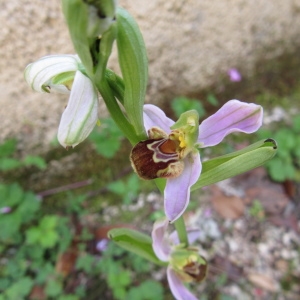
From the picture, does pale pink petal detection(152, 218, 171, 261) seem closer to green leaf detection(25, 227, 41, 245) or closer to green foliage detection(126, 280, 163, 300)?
green foliage detection(126, 280, 163, 300)

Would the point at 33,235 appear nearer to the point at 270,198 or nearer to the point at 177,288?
the point at 177,288

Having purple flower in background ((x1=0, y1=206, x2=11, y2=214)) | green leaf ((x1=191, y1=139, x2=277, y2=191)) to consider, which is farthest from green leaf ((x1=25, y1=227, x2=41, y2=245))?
green leaf ((x1=191, y1=139, x2=277, y2=191))

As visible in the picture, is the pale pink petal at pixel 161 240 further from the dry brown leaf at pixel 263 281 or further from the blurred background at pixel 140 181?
the dry brown leaf at pixel 263 281

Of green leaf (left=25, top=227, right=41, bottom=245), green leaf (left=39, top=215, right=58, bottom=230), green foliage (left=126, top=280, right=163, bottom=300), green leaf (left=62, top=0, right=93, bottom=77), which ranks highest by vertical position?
green leaf (left=62, top=0, right=93, bottom=77)

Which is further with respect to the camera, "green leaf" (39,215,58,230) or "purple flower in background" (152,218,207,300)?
"green leaf" (39,215,58,230)

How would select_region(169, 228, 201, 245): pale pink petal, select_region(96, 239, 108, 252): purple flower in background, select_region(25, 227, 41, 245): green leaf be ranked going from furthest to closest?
select_region(96, 239, 108, 252): purple flower in background < select_region(25, 227, 41, 245): green leaf < select_region(169, 228, 201, 245): pale pink petal

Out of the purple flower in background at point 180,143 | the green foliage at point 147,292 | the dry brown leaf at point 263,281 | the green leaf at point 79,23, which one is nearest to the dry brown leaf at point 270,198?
the dry brown leaf at point 263,281

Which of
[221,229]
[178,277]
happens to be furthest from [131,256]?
[178,277]

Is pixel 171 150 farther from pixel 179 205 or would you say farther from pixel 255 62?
pixel 255 62
